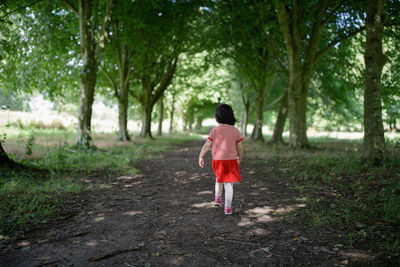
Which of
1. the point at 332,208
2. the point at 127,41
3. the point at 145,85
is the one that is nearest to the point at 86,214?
the point at 332,208

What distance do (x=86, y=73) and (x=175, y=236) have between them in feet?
30.6

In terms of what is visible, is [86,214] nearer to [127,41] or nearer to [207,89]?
[127,41]

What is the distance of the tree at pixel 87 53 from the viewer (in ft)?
34.5

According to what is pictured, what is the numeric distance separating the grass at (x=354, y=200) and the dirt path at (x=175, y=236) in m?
0.34

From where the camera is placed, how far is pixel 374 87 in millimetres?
6914

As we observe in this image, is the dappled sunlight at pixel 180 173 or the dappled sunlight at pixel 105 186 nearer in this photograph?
the dappled sunlight at pixel 105 186

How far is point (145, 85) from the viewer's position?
2116cm

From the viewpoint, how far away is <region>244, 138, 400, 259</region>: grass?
3.19m

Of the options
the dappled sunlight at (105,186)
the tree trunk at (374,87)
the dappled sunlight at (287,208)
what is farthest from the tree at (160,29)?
the dappled sunlight at (287,208)

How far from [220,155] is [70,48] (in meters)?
13.0

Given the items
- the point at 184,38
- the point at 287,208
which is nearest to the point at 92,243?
the point at 287,208

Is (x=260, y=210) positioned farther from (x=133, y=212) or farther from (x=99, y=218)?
(x=99, y=218)

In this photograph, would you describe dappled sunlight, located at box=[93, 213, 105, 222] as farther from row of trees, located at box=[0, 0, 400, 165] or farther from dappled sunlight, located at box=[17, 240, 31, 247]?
row of trees, located at box=[0, 0, 400, 165]

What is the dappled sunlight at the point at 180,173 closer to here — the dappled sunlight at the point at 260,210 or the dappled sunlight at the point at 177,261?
the dappled sunlight at the point at 260,210
